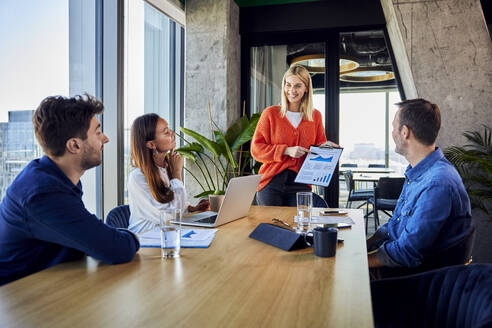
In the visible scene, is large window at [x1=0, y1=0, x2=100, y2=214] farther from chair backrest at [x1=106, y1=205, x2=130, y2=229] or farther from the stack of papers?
the stack of papers

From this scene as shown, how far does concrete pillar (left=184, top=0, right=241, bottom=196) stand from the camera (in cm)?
441

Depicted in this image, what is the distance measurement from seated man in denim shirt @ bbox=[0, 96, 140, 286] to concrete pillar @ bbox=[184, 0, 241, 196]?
119 inches

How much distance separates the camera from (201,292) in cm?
102

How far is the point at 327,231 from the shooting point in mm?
1354

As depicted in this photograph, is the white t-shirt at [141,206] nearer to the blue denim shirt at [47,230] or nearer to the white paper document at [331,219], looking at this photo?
the blue denim shirt at [47,230]

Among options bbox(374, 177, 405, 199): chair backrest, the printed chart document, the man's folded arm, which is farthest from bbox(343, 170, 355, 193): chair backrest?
the man's folded arm

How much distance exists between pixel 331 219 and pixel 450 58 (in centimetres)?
263

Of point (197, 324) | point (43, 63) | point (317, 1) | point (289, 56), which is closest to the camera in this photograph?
point (197, 324)

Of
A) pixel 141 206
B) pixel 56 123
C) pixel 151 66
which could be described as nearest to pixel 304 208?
pixel 141 206

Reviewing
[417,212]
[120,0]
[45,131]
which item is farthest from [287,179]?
[120,0]

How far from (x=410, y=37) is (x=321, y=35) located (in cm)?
117

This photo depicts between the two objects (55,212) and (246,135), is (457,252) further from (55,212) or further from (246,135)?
(246,135)

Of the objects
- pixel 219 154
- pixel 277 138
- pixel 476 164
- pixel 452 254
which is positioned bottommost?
pixel 452 254

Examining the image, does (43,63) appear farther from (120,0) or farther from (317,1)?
(317,1)
